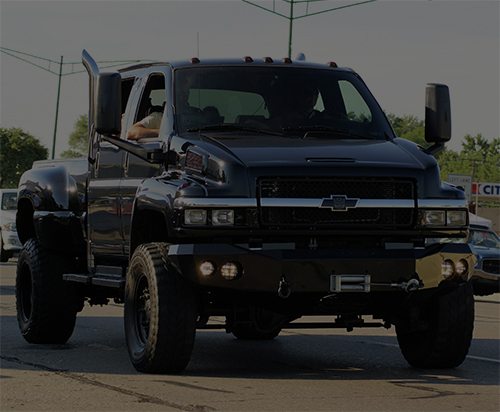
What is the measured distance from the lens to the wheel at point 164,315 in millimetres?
7121

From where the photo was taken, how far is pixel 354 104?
8.69m

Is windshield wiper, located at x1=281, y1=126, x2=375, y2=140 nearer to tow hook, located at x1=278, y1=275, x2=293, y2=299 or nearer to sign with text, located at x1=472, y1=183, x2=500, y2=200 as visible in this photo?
tow hook, located at x1=278, y1=275, x2=293, y2=299

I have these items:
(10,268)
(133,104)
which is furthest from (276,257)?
(10,268)

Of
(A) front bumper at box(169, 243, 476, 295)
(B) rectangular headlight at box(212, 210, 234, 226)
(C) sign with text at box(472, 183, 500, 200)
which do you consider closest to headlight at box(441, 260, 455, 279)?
(A) front bumper at box(169, 243, 476, 295)

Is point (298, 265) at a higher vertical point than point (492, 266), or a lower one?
lower

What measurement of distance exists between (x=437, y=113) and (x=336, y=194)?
1.52 m

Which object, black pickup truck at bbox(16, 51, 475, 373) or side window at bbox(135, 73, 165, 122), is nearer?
black pickup truck at bbox(16, 51, 475, 373)

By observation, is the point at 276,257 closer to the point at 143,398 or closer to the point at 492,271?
the point at 143,398

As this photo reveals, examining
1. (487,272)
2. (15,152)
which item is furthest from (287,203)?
(15,152)

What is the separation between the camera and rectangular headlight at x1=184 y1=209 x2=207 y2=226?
6.89 metres

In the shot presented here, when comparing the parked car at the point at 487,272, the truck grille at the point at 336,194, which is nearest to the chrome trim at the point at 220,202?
the truck grille at the point at 336,194

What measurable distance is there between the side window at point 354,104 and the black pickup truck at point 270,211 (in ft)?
0.06

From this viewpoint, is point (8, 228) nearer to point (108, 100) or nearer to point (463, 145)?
point (108, 100)

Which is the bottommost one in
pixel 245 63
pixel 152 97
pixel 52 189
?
pixel 52 189
